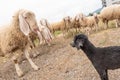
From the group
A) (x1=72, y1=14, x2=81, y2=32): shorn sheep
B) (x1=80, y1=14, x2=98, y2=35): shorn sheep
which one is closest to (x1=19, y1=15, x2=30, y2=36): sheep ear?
(x1=72, y1=14, x2=81, y2=32): shorn sheep

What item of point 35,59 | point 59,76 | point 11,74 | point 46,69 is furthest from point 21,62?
point 59,76

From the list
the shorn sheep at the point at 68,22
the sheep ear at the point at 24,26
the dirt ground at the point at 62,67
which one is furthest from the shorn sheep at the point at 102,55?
the shorn sheep at the point at 68,22

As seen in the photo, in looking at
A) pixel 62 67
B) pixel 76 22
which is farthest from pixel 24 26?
pixel 76 22

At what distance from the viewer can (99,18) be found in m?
25.5

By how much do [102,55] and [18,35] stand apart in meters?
4.70

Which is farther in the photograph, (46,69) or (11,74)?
(11,74)

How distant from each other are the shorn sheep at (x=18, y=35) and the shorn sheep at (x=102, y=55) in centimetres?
408

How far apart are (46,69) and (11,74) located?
5.14 ft

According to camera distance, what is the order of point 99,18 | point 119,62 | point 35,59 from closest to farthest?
point 119,62 → point 35,59 → point 99,18

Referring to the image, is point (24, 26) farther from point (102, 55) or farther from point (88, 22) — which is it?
point (88, 22)

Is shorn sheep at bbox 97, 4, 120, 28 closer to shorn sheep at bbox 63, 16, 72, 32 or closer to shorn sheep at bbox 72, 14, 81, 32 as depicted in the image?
shorn sheep at bbox 72, 14, 81, 32

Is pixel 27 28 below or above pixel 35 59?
above

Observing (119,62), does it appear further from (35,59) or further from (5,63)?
(5,63)

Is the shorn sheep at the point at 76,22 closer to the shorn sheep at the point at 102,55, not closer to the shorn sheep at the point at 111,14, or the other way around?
the shorn sheep at the point at 111,14
